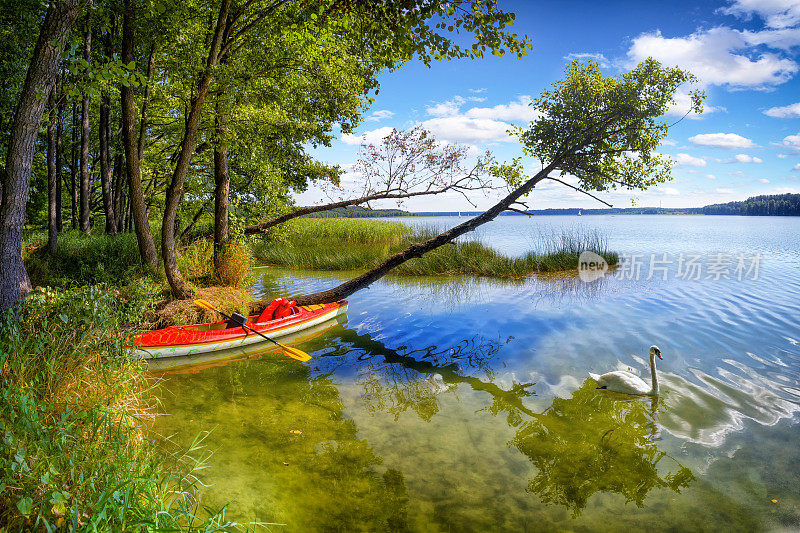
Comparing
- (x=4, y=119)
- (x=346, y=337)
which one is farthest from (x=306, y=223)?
(x=346, y=337)

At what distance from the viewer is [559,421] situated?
17.0ft

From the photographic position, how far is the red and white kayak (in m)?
6.67

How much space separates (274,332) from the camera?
8.03 m

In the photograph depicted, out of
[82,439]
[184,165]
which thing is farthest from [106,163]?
[82,439]

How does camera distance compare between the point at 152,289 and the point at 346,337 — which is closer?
the point at 152,289

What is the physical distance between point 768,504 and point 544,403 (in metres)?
2.40

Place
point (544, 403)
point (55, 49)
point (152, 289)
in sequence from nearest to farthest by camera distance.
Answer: point (55, 49) → point (544, 403) → point (152, 289)

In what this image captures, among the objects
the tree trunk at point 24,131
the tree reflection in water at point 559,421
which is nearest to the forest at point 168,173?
the tree trunk at point 24,131

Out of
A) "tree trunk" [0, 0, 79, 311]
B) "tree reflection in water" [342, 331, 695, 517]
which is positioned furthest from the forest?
"tree reflection in water" [342, 331, 695, 517]

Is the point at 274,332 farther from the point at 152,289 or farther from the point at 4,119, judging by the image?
the point at 4,119

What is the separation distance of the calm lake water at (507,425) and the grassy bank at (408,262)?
237 inches

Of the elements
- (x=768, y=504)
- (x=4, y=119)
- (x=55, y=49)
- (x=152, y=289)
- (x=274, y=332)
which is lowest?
(x=768, y=504)

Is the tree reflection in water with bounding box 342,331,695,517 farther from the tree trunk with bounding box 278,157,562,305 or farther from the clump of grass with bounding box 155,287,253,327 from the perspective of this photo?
the clump of grass with bounding box 155,287,253,327

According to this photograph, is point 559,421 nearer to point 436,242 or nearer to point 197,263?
point 436,242
